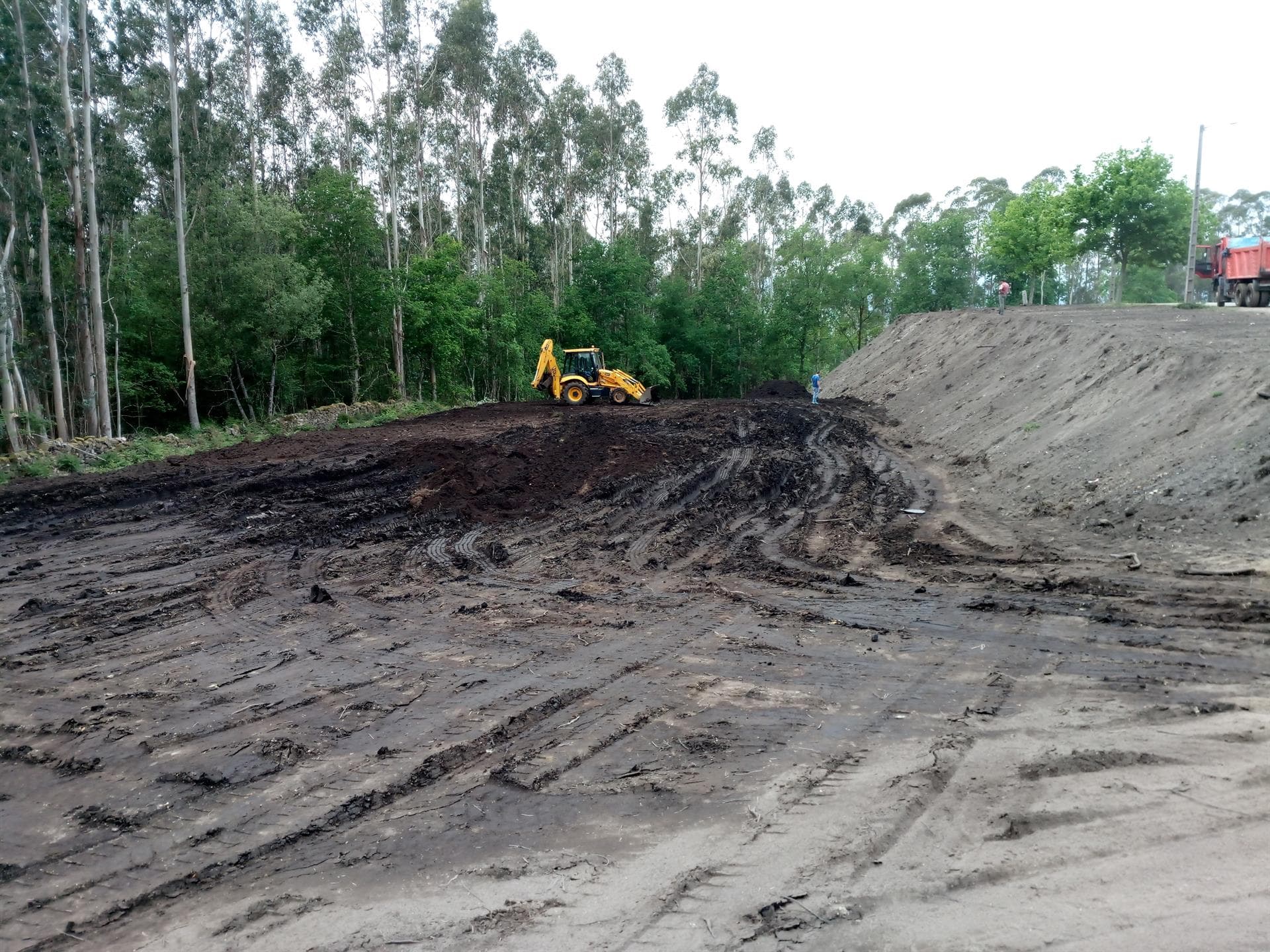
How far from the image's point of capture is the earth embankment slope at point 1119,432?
9680mm

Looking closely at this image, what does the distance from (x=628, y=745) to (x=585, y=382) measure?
25.2 m

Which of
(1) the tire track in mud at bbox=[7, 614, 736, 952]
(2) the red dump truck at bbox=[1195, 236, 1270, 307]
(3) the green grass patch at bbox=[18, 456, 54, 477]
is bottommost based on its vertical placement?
(1) the tire track in mud at bbox=[7, 614, 736, 952]

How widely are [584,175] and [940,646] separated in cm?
4959

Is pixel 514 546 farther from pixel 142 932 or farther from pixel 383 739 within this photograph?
pixel 142 932

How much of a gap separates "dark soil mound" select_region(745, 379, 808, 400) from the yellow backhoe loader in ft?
25.4

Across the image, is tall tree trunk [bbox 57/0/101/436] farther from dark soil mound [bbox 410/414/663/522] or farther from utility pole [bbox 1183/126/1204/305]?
utility pole [bbox 1183/126/1204/305]

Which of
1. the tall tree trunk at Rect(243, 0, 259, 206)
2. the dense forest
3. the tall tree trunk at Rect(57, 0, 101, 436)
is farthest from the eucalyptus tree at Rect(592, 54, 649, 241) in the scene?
the tall tree trunk at Rect(57, 0, 101, 436)

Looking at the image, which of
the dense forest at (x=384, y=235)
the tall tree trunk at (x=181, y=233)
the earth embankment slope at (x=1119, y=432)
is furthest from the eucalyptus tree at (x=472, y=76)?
the earth embankment slope at (x=1119, y=432)

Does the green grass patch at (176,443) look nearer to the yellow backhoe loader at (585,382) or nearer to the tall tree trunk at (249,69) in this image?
the yellow backhoe loader at (585,382)

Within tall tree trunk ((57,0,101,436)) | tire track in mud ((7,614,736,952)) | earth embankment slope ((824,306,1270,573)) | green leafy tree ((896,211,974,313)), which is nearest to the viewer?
tire track in mud ((7,614,736,952))

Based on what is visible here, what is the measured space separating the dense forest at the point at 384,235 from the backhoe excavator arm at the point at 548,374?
6429 mm

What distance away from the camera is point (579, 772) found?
4898 mm

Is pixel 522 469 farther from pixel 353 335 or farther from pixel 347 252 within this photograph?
pixel 347 252

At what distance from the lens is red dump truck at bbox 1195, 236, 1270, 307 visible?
25797mm
